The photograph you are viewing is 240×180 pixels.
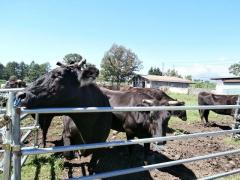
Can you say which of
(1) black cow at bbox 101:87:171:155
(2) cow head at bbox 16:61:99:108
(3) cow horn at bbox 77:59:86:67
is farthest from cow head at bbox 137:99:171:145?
(3) cow horn at bbox 77:59:86:67

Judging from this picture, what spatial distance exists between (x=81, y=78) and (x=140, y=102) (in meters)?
3.16

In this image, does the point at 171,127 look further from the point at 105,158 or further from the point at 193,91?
the point at 193,91

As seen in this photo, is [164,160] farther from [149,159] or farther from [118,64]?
[118,64]

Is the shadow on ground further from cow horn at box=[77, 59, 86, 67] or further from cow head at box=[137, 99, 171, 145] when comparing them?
cow horn at box=[77, 59, 86, 67]

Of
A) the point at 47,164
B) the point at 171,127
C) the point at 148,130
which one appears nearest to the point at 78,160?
the point at 47,164

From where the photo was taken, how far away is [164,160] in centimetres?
703

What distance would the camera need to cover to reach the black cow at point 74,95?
3555mm

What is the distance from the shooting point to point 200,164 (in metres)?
6.85

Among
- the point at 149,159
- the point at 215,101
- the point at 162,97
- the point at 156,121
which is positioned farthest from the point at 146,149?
the point at 215,101

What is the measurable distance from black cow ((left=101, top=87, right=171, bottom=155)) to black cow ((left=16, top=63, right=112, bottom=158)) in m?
1.56

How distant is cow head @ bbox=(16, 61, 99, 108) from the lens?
348 cm

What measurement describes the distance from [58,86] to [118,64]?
65538 mm

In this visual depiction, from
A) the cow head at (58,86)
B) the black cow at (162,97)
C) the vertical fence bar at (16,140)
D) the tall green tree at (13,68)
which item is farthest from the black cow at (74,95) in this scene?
the tall green tree at (13,68)

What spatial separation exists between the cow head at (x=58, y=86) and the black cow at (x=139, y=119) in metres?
2.27
